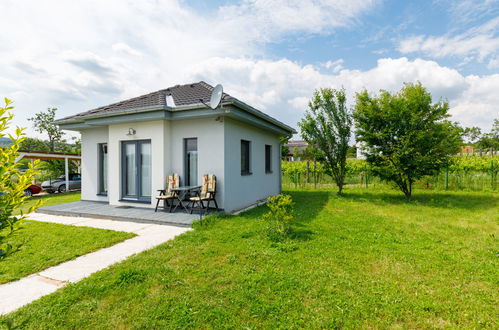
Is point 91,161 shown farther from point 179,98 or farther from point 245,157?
point 245,157

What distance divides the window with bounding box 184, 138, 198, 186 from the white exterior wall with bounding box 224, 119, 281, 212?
114 cm

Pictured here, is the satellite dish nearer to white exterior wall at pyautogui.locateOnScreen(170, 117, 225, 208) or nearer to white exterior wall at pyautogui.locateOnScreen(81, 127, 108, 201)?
white exterior wall at pyautogui.locateOnScreen(170, 117, 225, 208)

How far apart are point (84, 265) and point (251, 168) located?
600 cm

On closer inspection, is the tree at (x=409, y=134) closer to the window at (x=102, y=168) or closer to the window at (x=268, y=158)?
the window at (x=268, y=158)

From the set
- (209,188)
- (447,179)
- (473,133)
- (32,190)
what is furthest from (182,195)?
(473,133)

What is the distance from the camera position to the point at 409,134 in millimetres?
9562

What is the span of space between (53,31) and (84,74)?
5630 millimetres

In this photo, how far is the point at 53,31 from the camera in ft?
18.7

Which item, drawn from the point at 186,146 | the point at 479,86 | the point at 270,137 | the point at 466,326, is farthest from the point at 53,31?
the point at 479,86

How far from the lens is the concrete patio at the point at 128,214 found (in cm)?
629

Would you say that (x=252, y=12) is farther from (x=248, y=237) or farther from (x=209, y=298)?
(x=209, y=298)

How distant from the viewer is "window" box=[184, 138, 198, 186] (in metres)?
7.68

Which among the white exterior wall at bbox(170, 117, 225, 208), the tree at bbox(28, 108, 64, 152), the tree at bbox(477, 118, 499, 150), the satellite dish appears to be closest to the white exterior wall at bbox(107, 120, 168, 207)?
the white exterior wall at bbox(170, 117, 225, 208)

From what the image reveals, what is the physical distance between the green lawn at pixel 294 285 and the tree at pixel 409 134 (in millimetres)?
4661
